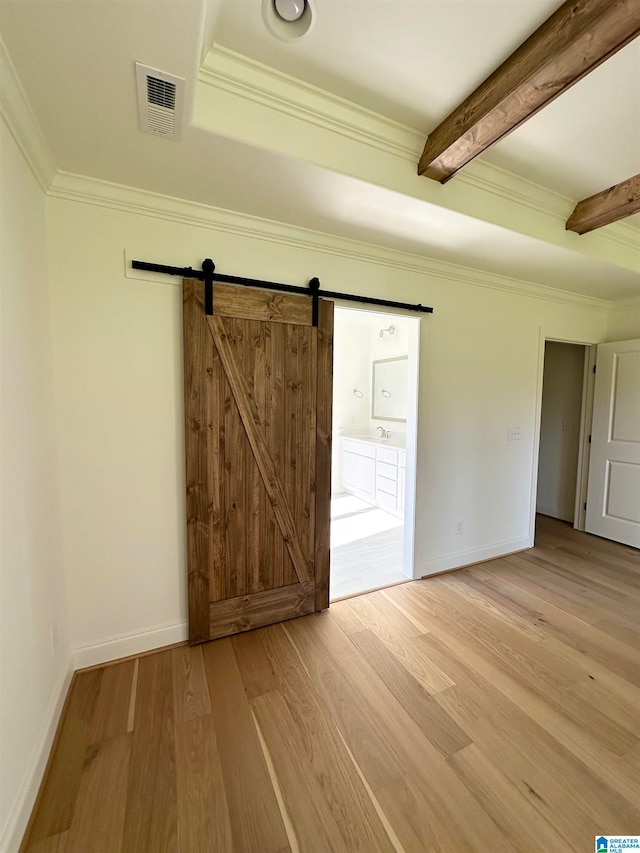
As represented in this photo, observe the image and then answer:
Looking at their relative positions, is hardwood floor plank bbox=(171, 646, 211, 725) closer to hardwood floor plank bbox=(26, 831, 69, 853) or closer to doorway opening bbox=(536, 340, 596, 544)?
hardwood floor plank bbox=(26, 831, 69, 853)

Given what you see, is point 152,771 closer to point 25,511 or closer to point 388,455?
point 25,511

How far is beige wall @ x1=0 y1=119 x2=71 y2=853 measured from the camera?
1.08 meters

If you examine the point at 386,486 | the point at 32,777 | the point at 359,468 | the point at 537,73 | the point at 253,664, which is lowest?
the point at 253,664

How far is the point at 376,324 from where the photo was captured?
207 inches

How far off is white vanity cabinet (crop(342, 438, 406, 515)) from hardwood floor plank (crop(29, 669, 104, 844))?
10.6 ft

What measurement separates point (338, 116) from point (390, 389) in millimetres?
3691

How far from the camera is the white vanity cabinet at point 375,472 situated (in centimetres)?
418

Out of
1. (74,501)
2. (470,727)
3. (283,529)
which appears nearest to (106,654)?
(74,501)

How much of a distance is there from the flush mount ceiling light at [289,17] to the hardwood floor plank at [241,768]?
2.65 m

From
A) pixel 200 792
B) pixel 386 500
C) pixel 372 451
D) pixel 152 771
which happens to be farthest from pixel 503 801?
pixel 372 451

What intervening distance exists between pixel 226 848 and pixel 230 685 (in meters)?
0.66

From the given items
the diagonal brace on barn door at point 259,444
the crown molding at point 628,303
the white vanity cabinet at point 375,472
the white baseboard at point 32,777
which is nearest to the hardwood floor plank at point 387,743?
the diagonal brace on barn door at point 259,444

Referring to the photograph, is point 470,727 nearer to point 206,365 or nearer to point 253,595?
point 253,595

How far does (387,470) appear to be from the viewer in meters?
4.34
